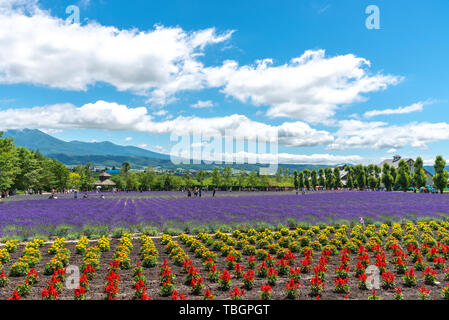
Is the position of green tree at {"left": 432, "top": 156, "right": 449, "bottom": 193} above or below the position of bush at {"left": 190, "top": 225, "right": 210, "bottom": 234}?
above

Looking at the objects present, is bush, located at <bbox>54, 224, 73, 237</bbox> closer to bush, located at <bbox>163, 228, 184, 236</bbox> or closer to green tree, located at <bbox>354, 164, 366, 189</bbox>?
bush, located at <bbox>163, 228, 184, 236</bbox>

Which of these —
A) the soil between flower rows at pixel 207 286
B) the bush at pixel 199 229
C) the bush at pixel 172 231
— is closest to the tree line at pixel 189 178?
the bush at pixel 172 231

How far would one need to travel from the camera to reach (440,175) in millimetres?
69875

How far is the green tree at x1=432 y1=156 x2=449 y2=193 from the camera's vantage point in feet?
227

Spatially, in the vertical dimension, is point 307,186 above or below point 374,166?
below

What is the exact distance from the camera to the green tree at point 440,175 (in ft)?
227

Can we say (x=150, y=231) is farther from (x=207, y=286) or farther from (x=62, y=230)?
(x=207, y=286)

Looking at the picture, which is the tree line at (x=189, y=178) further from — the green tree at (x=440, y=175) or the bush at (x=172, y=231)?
the bush at (x=172, y=231)

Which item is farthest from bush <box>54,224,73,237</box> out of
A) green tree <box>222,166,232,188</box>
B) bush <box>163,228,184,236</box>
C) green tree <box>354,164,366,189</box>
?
green tree <box>354,164,366,189</box>

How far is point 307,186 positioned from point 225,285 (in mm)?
133147

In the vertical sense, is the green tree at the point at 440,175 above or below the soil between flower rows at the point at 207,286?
above

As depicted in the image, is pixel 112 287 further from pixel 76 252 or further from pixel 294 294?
pixel 76 252

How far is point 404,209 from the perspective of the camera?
88.7ft
